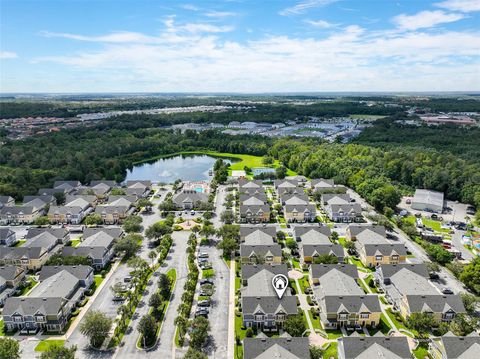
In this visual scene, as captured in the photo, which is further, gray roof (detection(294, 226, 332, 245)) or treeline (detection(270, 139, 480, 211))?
treeline (detection(270, 139, 480, 211))

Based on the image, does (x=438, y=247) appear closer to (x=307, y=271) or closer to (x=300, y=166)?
(x=307, y=271)

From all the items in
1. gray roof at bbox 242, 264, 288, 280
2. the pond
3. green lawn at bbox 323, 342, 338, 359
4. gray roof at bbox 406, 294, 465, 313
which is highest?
gray roof at bbox 242, 264, 288, 280

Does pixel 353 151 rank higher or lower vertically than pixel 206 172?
higher

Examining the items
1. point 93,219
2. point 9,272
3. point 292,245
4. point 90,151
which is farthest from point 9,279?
point 90,151

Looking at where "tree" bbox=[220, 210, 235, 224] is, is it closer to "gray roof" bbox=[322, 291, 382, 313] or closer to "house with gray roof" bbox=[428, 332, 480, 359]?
"gray roof" bbox=[322, 291, 382, 313]

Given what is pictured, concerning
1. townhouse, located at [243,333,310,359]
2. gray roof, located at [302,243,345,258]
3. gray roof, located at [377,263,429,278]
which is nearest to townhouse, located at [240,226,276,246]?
gray roof, located at [302,243,345,258]

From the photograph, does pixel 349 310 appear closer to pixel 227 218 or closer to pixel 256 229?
pixel 256 229

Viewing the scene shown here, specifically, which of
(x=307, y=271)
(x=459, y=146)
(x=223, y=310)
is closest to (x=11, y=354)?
(x=223, y=310)
